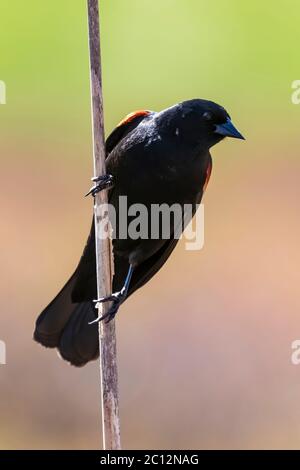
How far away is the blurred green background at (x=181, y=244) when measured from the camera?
203 inches

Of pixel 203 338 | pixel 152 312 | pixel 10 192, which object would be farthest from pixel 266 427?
pixel 10 192

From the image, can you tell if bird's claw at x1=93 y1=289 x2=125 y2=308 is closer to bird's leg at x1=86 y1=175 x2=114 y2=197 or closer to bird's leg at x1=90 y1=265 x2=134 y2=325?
bird's leg at x1=90 y1=265 x2=134 y2=325

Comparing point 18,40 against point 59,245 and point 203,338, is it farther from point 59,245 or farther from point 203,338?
point 203,338

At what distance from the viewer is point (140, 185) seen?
3.88 metres

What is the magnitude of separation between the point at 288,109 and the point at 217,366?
98.4 inches

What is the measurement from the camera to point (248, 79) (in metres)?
7.23

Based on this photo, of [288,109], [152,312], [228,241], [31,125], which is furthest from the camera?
[288,109]

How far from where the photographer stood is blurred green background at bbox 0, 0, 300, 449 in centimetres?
514

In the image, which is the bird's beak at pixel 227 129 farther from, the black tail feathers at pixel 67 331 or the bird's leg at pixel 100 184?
the black tail feathers at pixel 67 331

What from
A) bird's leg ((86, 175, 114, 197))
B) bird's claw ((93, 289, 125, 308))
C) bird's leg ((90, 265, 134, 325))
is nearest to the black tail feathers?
bird's leg ((90, 265, 134, 325))

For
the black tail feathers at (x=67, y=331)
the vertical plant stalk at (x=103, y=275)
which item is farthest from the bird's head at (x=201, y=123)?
the black tail feathers at (x=67, y=331)

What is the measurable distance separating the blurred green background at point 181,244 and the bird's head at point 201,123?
186 cm

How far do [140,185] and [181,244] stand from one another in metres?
2.27

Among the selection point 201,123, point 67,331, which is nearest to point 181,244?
point 67,331
